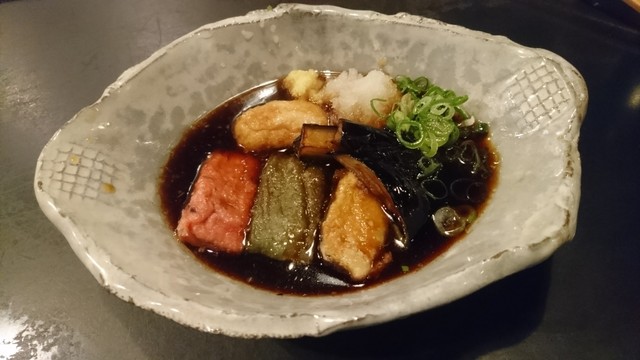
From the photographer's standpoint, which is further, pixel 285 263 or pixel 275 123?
pixel 275 123

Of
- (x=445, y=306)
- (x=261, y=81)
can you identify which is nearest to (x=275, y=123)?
(x=261, y=81)

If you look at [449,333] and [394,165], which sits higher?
[394,165]

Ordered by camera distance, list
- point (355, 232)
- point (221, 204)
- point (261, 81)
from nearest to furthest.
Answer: point (355, 232), point (221, 204), point (261, 81)

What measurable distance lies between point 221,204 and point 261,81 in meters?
1.05

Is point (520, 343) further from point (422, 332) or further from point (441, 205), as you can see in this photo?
point (441, 205)

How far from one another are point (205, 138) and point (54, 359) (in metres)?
1.40

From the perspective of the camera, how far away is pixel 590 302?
7.94 ft

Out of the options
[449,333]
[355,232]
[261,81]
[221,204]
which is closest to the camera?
[449,333]

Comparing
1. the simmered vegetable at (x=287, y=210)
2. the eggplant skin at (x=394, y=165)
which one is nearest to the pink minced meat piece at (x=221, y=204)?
the simmered vegetable at (x=287, y=210)

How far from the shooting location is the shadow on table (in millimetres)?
2307

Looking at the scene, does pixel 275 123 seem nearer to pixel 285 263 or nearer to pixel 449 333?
pixel 285 263

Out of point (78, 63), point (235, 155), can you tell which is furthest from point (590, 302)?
point (78, 63)

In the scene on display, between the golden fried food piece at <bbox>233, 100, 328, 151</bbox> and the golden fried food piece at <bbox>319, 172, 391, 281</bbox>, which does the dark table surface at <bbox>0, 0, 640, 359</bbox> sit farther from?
the golden fried food piece at <bbox>233, 100, 328, 151</bbox>

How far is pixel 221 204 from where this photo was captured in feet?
8.66
